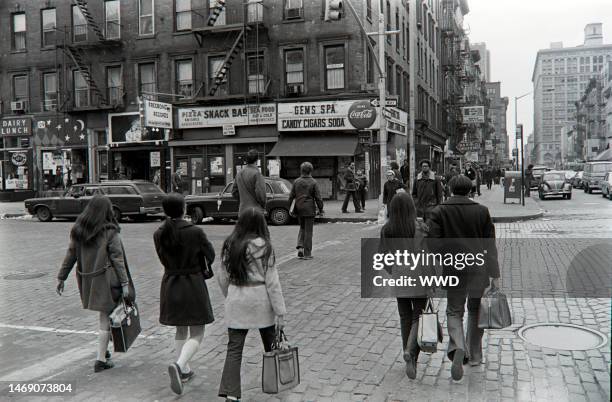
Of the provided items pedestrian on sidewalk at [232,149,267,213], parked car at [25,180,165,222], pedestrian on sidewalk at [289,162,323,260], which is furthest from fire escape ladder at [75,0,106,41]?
pedestrian on sidewalk at [232,149,267,213]

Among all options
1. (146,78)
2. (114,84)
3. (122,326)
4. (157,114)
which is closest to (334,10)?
(122,326)

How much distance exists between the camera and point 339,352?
5.47 m

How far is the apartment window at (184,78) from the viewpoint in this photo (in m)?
29.0

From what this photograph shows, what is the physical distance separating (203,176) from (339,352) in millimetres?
24119

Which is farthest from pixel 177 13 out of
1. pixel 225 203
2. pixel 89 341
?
pixel 89 341

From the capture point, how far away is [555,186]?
98.1 ft

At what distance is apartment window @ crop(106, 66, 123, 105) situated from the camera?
1192 inches

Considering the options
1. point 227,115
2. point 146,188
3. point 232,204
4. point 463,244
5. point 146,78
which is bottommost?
point 232,204

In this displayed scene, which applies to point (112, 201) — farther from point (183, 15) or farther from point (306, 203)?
point (183, 15)

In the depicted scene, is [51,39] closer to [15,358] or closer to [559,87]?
[559,87]

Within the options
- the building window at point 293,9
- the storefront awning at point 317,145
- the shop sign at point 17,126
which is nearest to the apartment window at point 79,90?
the shop sign at point 17,126

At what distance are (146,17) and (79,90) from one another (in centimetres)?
563

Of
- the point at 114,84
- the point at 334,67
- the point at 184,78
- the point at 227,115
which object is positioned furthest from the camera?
the point at 114,84

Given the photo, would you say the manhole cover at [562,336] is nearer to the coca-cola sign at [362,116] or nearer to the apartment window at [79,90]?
the coca-cola sign at [362,116]
